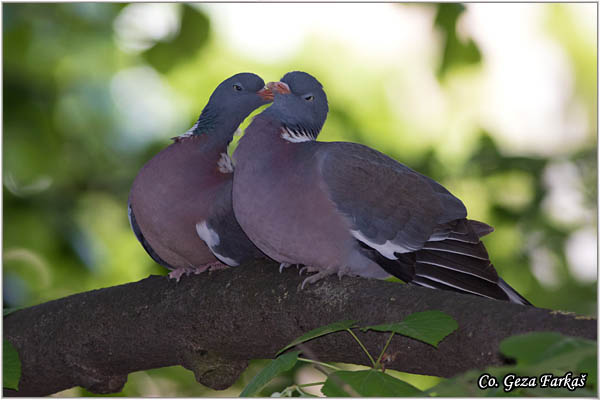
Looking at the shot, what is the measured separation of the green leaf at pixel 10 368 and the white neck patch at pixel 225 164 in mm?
1356

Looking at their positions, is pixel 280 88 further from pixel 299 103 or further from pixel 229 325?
pixel 229 325

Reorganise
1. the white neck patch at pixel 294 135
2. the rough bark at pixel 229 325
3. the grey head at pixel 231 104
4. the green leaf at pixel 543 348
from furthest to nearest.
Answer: the grey head at pixel 231 104 < the white neck patch at pixel 294 135 < the rough bark at pixel 229 325 < the green leaf at pixel 543 348

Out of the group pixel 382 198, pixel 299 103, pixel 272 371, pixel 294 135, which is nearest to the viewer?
pixel 272 371

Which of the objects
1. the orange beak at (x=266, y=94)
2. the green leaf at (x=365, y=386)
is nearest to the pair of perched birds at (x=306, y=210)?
the orange beak at (x=266, y=94)

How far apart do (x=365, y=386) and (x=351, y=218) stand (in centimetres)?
132

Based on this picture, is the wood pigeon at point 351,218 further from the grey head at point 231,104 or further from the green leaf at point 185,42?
the green leaf at point 185,42

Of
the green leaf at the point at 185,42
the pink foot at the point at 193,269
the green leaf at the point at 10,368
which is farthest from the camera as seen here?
the green leaf at the point at 185,42

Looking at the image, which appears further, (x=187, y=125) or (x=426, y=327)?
(x=187, y=125)

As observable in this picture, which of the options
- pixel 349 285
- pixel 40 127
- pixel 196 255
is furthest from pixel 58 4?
pixel 349 285

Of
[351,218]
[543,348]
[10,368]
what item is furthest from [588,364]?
[10,368]

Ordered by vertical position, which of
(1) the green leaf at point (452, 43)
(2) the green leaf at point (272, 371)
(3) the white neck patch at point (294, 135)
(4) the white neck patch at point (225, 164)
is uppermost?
(1) the green leaf at point (452, 43)

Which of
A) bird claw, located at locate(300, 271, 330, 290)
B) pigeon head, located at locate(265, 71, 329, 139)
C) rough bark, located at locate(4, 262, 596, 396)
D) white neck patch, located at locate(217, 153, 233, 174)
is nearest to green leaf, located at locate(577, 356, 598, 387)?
rough bark, located at locate(4, 262, 596, 396)

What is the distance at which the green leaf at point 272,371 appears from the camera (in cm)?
191

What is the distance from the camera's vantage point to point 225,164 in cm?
367
